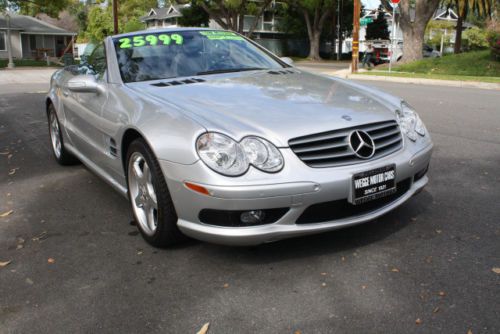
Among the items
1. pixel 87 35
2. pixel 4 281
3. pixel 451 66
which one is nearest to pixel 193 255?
pixel 4 281

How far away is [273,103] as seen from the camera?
353cm

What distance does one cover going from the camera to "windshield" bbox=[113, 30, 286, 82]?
4.39 m

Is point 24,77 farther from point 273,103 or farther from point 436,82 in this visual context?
point 273,103

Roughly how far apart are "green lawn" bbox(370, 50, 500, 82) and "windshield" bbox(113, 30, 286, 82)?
15753 mm

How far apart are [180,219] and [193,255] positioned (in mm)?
350

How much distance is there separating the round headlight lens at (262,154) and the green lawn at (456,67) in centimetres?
1749

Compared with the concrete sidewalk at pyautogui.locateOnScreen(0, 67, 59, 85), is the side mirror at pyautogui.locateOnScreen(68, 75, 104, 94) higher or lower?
higher

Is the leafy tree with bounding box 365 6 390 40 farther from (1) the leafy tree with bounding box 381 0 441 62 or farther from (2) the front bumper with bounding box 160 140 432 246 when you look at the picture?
(2) the front bumper with bounding box 160 140 432 246

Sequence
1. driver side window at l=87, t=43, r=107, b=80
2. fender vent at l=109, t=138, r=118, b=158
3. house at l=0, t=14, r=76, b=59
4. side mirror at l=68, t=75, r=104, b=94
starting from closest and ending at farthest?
fender vent at l=109, t=138, r=118, b=158, side mirror at l=68, t=75, r=104, b=94, driver side window at l=87, t=43, r=107, b=80, house at l=0, t=14, r=76, b=59

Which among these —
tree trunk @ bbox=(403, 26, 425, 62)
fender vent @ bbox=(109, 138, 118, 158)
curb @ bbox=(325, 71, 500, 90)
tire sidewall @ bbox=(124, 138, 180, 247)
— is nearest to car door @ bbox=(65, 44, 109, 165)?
fender vent @ bbox=(109, 138, 118, 158)

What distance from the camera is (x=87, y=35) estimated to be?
6538 centimetres

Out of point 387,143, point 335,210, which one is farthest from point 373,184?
point 387,143

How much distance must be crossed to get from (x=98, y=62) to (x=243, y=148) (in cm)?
242

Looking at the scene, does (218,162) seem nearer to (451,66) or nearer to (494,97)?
(494,97)
